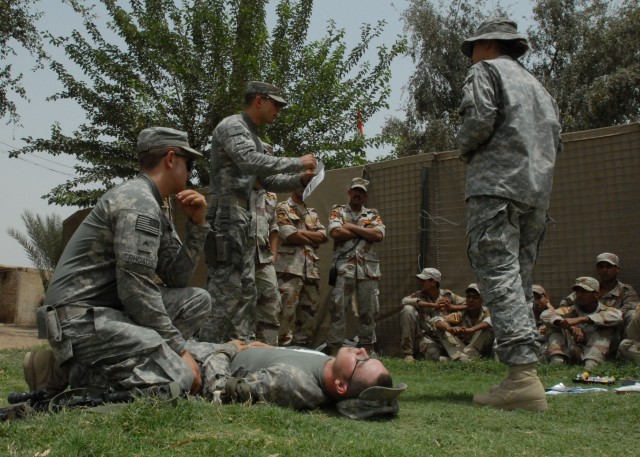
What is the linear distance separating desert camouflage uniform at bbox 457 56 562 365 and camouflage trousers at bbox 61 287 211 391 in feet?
6.11

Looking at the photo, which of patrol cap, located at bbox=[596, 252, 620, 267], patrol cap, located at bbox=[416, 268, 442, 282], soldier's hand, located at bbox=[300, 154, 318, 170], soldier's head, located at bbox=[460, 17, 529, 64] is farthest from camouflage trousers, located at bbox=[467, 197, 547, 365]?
patrol cap, located at bbox=[416, 268, 442, 282]

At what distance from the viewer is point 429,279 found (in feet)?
26.7

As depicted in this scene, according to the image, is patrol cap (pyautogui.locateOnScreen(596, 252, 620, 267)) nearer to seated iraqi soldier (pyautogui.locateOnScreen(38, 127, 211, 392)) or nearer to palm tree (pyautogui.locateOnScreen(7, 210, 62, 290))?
seated iraqi soldier (pyautogui.locateOnScreen(38, 127, 211, 392))

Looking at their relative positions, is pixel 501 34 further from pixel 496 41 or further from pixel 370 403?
pixel 370 403

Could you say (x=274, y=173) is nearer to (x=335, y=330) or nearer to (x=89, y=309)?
(x=89, y=309)

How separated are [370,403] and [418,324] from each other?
15.0 feet

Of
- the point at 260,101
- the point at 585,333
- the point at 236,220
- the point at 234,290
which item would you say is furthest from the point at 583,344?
the point at 260,101

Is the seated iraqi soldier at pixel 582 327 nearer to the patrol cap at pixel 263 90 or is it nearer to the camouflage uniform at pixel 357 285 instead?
the camouflage uniform at pixel 357 285

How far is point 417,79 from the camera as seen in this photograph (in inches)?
959

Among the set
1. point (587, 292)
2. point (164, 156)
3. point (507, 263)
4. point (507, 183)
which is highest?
point (164, 156)

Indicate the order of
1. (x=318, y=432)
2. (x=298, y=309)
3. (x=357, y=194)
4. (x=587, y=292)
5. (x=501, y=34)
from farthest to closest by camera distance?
(x=298, y=309), (x=357, y=194), (x=587, y=292), (x=501, y=34), (x=318, y=432)

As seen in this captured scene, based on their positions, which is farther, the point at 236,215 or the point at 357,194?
the point at 357,194

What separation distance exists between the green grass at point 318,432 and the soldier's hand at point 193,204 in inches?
48.1

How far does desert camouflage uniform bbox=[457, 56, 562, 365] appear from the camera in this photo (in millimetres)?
4191
